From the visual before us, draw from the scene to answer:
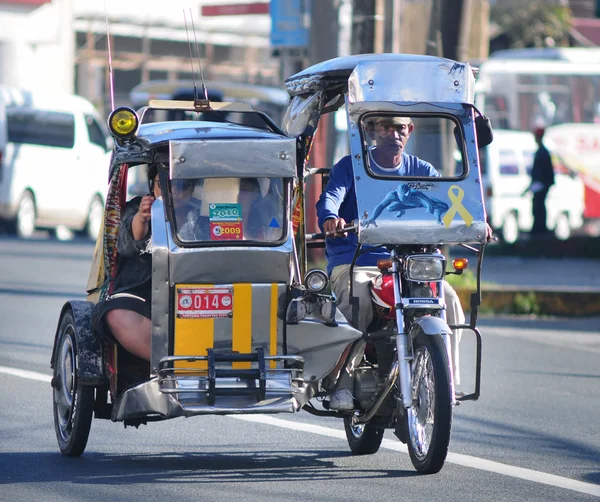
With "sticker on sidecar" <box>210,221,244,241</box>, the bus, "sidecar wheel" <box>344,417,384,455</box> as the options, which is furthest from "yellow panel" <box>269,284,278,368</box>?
the bus

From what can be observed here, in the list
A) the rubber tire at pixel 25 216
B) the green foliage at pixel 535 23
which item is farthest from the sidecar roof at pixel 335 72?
the green foliage at pixel 535 23

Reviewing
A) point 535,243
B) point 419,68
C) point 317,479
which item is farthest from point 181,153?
point 535,243

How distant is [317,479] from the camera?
6.66 meters

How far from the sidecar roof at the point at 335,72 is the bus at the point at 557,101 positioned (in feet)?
82.6

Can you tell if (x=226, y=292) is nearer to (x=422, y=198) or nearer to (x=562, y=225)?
(x=422, y=198)

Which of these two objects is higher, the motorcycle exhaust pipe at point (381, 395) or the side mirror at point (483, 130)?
the side mirror at point (483, 130)

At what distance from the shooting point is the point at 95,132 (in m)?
26.6

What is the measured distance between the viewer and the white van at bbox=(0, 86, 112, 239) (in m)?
25.1

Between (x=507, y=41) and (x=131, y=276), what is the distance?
42.5 metres

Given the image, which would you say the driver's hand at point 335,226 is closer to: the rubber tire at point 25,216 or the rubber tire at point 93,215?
the rubber tire at point 25,216

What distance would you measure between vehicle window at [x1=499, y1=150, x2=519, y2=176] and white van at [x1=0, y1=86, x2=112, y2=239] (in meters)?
8.70

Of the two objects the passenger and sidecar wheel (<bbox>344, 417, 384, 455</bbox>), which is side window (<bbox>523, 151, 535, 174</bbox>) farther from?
the passenger

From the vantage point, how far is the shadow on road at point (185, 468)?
661cm

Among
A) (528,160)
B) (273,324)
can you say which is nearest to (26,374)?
(273,324)
